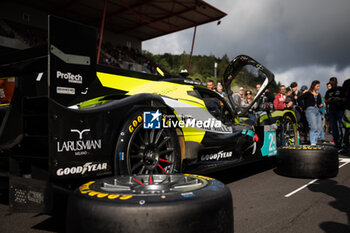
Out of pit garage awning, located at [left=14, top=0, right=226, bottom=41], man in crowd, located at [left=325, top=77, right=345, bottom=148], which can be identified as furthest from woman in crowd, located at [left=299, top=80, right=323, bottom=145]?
pit garage awning, located at [left=14, top=0, right=226, bottom=41]

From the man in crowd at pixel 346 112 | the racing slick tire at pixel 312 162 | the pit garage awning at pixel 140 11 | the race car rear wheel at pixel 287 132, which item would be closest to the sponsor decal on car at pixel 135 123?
the racing slick tire at pixel 312 162

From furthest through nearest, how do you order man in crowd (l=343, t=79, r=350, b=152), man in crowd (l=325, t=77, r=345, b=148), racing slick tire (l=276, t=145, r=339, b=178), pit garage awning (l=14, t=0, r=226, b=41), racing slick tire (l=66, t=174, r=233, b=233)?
1. pit garage awning (l=14, t=0, r=226, b=41)
2. man in crowd (l=325, t=77, r=345, b=148)
3. man in crowd (l=343, t=79, r=350, b=152)
4. racing slick tire (l=276, t=145, r=339, b=178)
5. racing slick tire (l=66, t=174, r=233, b=233)

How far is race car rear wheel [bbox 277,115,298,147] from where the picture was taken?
6.10m

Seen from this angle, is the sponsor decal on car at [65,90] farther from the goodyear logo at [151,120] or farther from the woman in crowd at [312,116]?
the woman in crowd at [312,116]

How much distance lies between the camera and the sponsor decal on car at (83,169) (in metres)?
2.30

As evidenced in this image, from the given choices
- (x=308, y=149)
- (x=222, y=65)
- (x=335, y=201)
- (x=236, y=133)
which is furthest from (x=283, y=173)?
(x=222, y=65)

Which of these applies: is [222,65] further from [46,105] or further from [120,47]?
[46,105]

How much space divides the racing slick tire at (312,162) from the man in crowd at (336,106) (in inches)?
144

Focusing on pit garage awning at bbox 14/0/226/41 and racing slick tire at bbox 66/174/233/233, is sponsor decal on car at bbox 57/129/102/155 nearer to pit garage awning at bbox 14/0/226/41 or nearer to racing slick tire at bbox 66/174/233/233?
racing slick tire at bbox 66/174/233/233

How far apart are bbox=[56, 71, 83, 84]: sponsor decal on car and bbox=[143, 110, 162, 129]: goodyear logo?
27.6 inches

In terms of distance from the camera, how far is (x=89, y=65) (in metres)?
2.63

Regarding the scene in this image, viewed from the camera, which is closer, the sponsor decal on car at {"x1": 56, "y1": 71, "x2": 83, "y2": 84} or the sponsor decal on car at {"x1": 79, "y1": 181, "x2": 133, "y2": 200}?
the sponsor decal on car at {"x1": 79, "y1": 181, "x2": 133, "y2": 200}

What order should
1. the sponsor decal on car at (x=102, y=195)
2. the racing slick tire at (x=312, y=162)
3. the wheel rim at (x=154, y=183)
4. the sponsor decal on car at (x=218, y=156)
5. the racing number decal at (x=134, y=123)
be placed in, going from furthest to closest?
the racing slick tire at (x=312, y=162) < the sponsor decal on car at (x=218, y=156) < the racing number decal at (x=134, y=123) < the wheel rim at (x=154, y=183) < the sponsor decal on car at (x=102, y=195)

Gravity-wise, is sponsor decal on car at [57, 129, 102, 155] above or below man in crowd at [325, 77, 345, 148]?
below
